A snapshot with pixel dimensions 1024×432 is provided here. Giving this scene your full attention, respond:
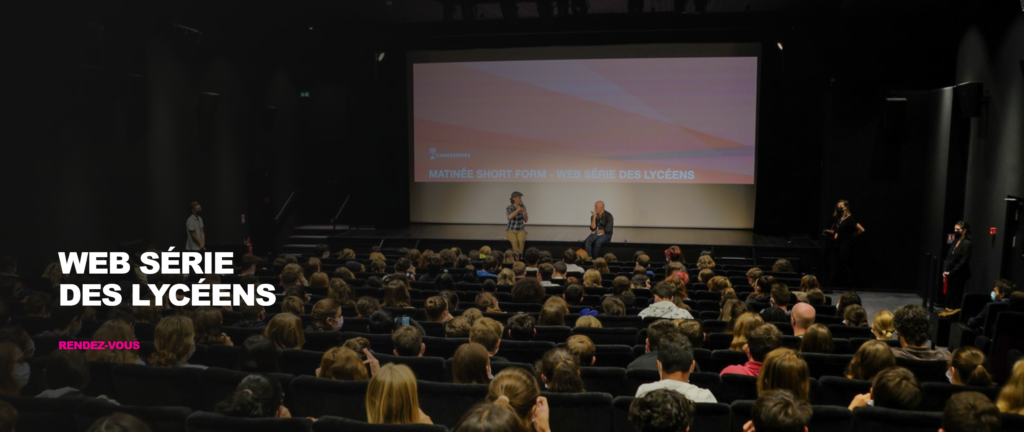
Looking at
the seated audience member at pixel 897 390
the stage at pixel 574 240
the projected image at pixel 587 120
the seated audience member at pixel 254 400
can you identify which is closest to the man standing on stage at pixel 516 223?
the stage at pixel 574 240

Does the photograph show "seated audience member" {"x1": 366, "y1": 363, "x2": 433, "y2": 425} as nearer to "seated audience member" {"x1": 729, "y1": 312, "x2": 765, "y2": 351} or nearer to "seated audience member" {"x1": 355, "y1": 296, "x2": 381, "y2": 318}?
"seated audience member" {"x1": 729, "y1": 312, "x2": 765, "y2": 351}

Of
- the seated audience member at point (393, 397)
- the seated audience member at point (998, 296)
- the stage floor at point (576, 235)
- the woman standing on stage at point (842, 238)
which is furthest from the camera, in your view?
the stage floor at point (576, 235)

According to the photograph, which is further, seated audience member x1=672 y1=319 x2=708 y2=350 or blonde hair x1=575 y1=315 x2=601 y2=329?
blonde hair x1=575 y1=315 x2=601 y2=329

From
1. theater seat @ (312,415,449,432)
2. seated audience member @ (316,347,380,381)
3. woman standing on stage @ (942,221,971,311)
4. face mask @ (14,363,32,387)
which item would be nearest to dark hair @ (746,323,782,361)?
theater seat @ (312,415,449,432)

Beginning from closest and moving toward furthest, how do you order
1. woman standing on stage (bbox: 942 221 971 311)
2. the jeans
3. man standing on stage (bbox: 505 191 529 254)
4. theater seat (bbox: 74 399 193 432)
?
theater seat (bbox: 74 399 193 432), woman standing on stage (bbox: 942 221 971 311), the jeans, man standing on stage (bbox: 505 191 529 254)

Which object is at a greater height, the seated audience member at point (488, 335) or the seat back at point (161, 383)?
the seated audience member at point (488, 335)

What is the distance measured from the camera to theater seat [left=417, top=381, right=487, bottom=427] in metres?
3.50

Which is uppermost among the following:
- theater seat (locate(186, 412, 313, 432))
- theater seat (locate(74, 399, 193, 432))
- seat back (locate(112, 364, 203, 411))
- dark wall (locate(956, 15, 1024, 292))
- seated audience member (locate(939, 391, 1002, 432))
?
dark wall (locate(956, 15, 1024, 292))

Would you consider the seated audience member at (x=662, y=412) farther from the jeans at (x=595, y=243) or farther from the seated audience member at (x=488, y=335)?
the jeans at (x=595, y=243)

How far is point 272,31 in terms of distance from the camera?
524 inches

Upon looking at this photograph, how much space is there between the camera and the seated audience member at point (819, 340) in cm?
450

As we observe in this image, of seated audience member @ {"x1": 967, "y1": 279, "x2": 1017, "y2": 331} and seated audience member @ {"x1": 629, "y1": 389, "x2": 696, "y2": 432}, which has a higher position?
seated audience member @ {"x1": 629, "y1": 389, "x2": 696, "y2": 432}

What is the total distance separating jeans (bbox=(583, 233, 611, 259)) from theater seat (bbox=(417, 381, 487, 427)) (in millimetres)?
8197

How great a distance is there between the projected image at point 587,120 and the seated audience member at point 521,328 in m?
9.09
